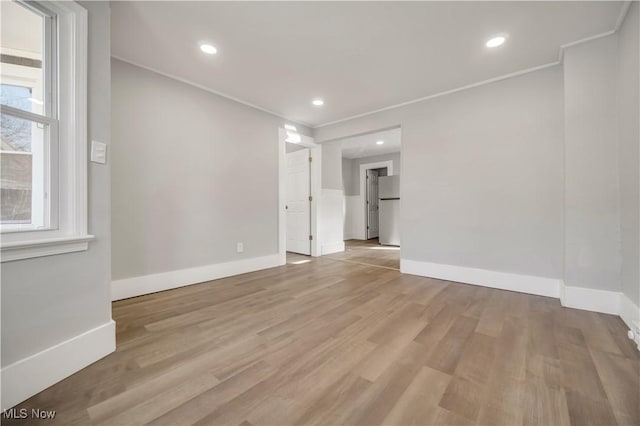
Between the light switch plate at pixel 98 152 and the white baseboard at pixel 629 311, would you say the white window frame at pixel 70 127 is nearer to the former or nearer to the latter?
the light switch plate at pixel 98 152

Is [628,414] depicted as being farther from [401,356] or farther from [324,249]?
[324,249]

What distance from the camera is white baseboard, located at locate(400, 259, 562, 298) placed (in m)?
2.60

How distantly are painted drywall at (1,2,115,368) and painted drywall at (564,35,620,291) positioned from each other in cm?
362

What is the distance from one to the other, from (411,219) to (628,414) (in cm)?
254

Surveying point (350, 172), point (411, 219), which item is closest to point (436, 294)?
point (411, 219)

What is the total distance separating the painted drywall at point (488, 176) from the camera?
2.60 metres

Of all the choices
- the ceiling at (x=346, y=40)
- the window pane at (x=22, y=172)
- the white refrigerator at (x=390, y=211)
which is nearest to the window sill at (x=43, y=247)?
the window pane at (x=22, y=172)

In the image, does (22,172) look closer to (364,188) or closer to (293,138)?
(293,138)

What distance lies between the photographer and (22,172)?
4.28ft

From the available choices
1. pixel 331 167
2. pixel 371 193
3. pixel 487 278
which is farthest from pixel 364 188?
pixel 487 278

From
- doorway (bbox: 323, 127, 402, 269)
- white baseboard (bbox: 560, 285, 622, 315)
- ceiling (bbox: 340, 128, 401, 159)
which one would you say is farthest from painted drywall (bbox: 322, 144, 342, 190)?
white baseboard (bbox: 560, 285, 622, 315)

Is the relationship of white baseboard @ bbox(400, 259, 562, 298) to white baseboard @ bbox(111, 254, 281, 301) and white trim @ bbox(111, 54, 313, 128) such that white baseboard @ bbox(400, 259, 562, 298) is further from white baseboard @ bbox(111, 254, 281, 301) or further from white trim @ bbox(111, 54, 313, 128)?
white trim @ bbox(111, 54, 313, 128)

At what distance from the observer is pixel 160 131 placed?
2.71 meters

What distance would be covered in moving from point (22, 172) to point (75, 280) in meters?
0.61
